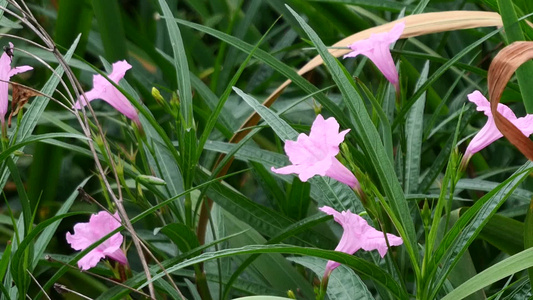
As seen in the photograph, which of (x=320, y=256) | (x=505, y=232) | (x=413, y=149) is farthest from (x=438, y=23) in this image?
(x=320, y=256)

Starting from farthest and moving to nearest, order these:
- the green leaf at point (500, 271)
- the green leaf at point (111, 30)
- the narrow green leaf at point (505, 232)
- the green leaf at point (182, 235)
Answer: the green leaf at point (111, 30)
the narrow green leaf at point (505, 232)
the green leaf at point (182, 235)
the green leaf at point (500, 271)

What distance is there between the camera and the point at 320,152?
2.05 ft

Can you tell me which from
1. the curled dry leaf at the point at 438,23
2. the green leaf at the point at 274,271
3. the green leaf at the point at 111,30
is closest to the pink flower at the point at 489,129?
the curled dry leaf at the point at 438,23

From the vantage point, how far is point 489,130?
0.71 meters

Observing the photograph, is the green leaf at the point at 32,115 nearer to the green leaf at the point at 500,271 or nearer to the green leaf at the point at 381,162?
the green leaf at the point at 381,162

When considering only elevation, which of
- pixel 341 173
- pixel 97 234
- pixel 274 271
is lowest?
pixel 274 271

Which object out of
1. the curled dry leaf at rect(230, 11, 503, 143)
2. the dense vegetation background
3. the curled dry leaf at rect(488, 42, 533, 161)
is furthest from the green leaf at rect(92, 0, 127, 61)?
the curled dry leaf at rect(488, 42, 533, 161)

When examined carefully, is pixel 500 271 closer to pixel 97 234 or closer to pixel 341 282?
pixel 341 282

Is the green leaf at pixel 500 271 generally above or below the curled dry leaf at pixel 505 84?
below

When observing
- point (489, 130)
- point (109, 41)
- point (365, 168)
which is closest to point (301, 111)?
point (109, 41)

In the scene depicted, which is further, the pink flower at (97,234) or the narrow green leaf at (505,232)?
the narrow green leaf at (505,232)

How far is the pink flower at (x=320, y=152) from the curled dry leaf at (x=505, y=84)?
5.0 inches

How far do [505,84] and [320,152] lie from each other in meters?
0.16

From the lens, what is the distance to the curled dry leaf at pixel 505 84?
629 millimetres
